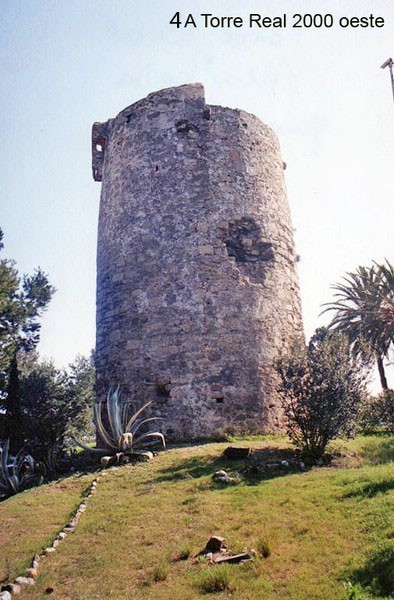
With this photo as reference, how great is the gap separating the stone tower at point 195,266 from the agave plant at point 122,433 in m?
0.41

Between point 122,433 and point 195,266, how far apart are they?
12.2 feet

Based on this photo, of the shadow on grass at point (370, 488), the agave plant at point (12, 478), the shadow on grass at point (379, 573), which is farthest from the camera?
the agave plant at point (12, 478)

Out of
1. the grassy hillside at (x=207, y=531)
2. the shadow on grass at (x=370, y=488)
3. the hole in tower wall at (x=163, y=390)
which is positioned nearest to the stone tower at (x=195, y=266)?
the hole in tower wall at (x=163, y=390)

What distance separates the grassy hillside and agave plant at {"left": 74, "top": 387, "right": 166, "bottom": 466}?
763mm

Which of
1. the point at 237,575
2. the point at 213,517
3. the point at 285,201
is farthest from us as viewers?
the point at 285,201

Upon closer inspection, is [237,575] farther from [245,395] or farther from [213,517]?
[245,395]

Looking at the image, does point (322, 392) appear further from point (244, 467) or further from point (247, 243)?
point (247, 243)

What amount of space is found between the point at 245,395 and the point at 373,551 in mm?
5790

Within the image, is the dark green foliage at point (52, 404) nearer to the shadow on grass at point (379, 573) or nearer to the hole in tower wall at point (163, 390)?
the hole in tower wall at point (163, 390)

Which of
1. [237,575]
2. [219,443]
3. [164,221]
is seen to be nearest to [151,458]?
[219,443]

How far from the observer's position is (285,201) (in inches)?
490

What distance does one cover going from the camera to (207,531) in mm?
5191

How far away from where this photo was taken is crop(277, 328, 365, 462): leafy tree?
785cm

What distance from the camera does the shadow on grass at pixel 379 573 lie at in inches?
140
